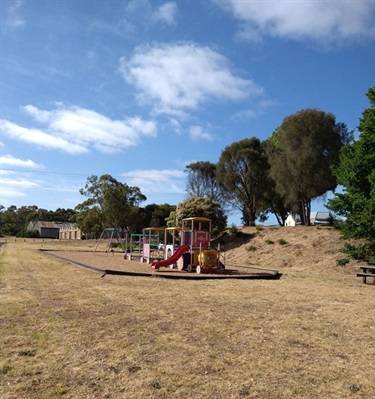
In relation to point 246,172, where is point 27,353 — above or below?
below

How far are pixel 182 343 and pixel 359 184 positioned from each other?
12.5 meters

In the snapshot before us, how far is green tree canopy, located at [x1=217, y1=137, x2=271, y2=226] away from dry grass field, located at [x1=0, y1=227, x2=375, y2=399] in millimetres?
28367

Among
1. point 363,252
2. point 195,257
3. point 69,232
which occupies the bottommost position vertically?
point 195,257

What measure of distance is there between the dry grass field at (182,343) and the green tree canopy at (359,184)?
524 cm

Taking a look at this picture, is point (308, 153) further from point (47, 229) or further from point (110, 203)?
point (47, 229)

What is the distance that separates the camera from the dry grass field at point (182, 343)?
13.3ft

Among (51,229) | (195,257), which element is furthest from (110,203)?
(51,229)

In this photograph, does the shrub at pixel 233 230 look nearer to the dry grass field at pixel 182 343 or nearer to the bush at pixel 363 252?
the bush at pixel 363 252

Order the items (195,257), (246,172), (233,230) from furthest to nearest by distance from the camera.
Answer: (246,172)
(233,230)
(195,257)

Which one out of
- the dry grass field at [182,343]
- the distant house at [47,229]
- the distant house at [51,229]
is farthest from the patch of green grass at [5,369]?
the distant house at [47,229]

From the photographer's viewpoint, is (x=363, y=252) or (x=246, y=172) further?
(x=246, y=172)

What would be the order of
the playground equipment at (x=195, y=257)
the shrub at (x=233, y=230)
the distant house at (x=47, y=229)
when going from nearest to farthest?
the playground equipment at (x=195, y=257) < the shrub at (x=233, y=230) < the distant house at (x=47, y=229)

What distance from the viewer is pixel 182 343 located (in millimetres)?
5586

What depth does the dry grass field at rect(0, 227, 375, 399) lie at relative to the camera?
13.3 feet
